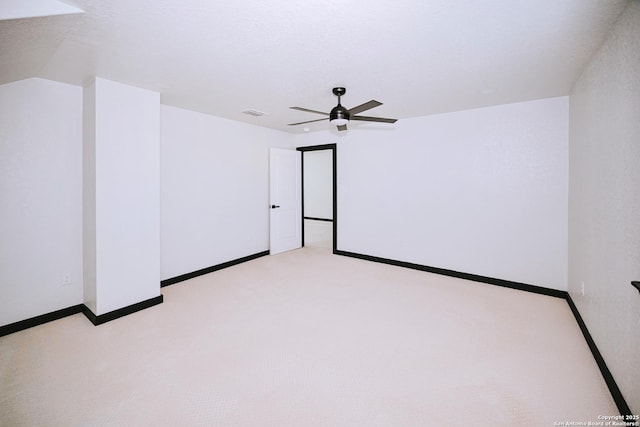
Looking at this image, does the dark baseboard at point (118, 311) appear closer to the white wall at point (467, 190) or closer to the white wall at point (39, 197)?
the white wall at point (39, 197)

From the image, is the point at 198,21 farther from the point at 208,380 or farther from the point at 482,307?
the point at 482,307

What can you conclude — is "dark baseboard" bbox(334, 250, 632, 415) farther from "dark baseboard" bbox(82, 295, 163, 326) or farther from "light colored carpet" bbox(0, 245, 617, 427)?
"dark baseboard" bbox(82, 295, 163, 326)

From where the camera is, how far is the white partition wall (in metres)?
2.92

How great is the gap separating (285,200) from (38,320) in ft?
12.9

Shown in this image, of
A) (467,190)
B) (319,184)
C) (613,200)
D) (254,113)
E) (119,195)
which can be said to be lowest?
(613,200)

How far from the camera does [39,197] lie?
9.47 ft

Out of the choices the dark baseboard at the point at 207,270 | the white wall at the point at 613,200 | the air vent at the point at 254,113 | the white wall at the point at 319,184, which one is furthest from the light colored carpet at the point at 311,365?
the white wall at the point at 319,184

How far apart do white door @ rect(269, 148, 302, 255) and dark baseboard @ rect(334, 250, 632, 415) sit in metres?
1.10

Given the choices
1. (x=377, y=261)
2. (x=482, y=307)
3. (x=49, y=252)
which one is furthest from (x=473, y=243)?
(x=49, y=252)

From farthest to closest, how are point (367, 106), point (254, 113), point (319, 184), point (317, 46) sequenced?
1. point (319, 184)
2. point (254, 113)
3. point (367, 106)
4. point (317, 46)

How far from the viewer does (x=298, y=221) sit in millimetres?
6258

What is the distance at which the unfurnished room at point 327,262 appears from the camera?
181 centimetres

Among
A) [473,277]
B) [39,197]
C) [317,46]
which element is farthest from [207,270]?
[473,277]

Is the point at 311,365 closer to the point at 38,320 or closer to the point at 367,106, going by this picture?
the point at 367,106
